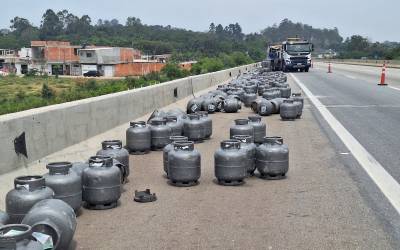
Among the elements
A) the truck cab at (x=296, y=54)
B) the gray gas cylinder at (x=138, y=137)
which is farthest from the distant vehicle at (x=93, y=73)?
the gray gas cylinder at (x=138, y=137)

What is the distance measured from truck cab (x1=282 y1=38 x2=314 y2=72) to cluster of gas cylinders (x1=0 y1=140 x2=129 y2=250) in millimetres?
47502

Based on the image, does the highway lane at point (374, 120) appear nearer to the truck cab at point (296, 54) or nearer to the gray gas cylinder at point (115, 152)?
the gray gas cylinder at point (115, 152)

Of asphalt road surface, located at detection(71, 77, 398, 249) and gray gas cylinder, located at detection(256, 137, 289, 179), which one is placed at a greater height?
gray gas cylinder, located at detection(256, 137, 289, 179)

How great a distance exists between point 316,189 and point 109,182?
283cm

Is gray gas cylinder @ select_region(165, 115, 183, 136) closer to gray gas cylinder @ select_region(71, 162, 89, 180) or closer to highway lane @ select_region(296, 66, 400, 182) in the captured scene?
highway lane @ select_region(296, 66, 400, 182)

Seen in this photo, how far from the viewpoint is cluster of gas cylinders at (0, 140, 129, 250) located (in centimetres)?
446

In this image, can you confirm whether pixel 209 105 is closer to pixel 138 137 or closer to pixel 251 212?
pixel 138 137

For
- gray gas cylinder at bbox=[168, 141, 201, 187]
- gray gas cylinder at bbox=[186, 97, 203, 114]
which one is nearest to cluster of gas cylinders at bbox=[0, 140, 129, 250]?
gray gas cylinder at bbox=[168, 141, 201, 187]

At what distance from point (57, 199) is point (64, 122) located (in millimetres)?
3403

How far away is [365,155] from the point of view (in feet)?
32.4

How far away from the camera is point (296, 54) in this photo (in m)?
54.2

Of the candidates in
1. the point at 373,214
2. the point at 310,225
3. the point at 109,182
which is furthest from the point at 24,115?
the point at 373,214

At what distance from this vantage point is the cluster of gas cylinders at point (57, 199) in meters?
4.46

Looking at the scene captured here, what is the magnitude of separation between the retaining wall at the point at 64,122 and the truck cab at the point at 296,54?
Answer: 4036 centimetres
